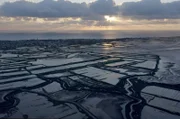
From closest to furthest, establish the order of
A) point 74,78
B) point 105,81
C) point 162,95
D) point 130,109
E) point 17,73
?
point 130,109
point 162,95
point 105,81
point 74,78
point 17,73

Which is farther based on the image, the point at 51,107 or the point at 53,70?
the point at 53,70

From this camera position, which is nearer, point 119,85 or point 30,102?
point 30,102

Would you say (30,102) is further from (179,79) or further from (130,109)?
(179,79)

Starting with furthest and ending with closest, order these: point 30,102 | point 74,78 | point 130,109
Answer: point 74,78 < point 30,102 < point 130,109

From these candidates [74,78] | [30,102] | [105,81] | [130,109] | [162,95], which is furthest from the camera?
[74,78]

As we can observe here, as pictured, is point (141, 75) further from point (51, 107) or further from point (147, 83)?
point (51, 107)

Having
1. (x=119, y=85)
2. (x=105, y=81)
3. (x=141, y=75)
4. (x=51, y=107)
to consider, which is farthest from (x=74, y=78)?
(x=51, y=107)

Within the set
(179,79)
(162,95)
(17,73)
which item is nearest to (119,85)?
(162,95)

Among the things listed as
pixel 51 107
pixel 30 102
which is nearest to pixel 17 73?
pixel 30 102

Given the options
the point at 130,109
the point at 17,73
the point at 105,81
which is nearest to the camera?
the point at 130,109
